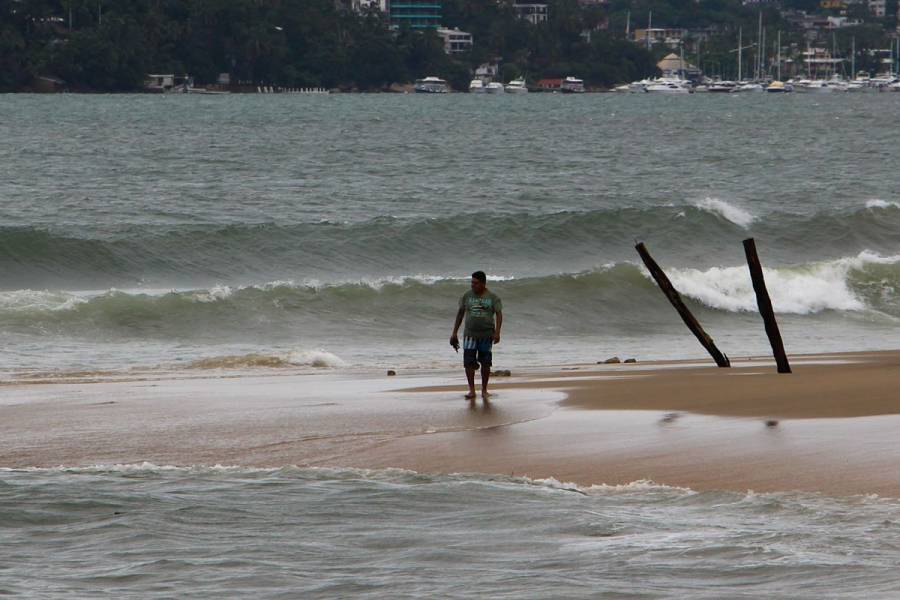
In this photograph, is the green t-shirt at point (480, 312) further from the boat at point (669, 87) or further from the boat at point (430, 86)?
the boat at point (669, 87)

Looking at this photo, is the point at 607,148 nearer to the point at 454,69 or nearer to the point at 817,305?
the point at 817,305

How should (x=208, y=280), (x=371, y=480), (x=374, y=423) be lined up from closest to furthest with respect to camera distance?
(x=371, y=480) < (x=374, y=423) < (x=208, y=280)

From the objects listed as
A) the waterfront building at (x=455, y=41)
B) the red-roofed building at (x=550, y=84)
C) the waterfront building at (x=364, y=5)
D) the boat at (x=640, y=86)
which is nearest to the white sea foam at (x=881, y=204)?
the boat at (x=640, y=86)

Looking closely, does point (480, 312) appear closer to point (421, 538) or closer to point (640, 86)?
point (421, 538)

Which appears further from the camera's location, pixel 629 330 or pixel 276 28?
pixel 276 28

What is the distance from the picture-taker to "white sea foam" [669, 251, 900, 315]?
27.7 m

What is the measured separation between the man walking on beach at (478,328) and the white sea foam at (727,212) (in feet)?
83.5

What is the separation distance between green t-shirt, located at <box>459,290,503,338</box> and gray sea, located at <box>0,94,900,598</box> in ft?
10.5

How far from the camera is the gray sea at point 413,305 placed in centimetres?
923

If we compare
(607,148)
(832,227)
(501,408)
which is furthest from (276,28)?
(501,408)

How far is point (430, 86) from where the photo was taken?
173875mm

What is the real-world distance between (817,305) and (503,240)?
10754 millimetres

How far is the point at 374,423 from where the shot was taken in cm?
1314

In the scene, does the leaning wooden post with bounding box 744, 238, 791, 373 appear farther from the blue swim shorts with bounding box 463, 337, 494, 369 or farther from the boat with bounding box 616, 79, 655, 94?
the boat with bounding box 616, 79, 655, 94
